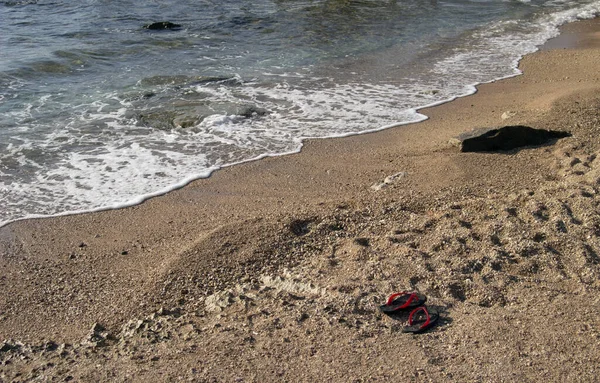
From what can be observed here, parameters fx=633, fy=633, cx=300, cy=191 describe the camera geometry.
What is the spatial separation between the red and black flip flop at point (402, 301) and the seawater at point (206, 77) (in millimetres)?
3046

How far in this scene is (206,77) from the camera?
10.5 m

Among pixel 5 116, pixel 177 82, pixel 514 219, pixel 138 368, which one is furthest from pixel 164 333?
pixel 177 82

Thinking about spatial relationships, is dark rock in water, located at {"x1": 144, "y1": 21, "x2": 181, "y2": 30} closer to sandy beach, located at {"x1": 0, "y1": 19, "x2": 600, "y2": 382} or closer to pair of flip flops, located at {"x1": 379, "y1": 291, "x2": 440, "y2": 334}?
sandy beach, located at {"x1": 0, "y1": 19, "x2": 600, "y2": 382}

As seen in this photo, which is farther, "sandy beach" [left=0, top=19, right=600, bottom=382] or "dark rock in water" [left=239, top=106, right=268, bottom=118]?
"dark rock in water" [left=239, top=106, right=268, bottom=118]

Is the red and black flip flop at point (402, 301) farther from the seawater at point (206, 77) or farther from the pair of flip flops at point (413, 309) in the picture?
the seawater at point (206, 77)

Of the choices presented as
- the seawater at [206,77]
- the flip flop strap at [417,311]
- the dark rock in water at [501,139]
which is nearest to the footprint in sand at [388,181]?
the dark rock in water at [501,139]

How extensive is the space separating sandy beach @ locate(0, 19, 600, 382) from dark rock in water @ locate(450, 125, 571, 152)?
0.15 m

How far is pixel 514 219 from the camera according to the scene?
4.87 metres

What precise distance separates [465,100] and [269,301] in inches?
240

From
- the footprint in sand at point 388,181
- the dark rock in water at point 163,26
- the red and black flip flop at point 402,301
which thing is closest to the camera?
the red and black flip flop at point 402,301

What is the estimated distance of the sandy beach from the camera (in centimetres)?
352

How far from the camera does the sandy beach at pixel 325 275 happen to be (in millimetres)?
3520

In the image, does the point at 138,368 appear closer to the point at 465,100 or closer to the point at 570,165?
the point at 570,165

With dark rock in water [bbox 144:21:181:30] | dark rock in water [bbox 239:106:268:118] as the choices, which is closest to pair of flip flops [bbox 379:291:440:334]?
dark rock in water [bbox 239:106:268:118]
